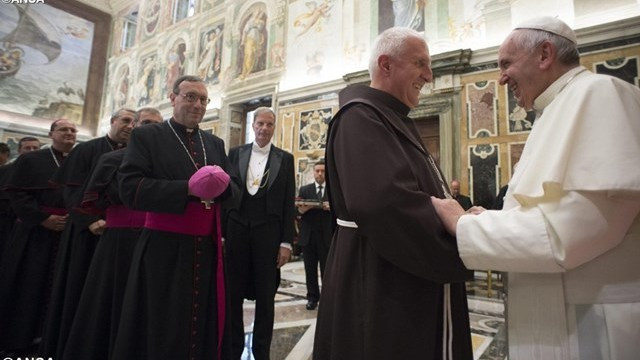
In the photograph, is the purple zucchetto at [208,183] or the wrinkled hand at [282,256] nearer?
the purple zucchetto at [208,183]

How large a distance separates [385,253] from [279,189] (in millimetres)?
2144

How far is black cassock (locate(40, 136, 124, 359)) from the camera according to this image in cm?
277

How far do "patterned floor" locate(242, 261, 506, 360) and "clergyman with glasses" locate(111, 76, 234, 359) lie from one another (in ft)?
3.14

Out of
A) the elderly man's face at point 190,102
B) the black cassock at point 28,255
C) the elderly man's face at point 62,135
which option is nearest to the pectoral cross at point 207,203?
the elderly man's face at point 190,102

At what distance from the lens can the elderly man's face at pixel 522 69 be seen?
1.27 metres

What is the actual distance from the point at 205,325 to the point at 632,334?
1953 mm

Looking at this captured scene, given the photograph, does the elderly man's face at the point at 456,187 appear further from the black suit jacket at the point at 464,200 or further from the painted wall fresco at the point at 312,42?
the painted wall fresco at the point at 312,42

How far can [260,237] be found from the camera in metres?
3.05

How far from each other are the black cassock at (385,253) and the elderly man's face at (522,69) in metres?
0.39

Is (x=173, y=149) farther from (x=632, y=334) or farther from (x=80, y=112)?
(x=80, y=112)

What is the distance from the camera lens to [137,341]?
203 centimetres

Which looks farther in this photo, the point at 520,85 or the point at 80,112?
the point at 80,112

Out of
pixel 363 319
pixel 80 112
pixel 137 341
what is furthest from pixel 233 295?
pixel 80 112

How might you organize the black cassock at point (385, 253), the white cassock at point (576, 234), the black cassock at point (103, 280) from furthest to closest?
the black cassock at point (103, 280)
the black cassock at point (385, 253)
the white cassock at point (576, 234)
